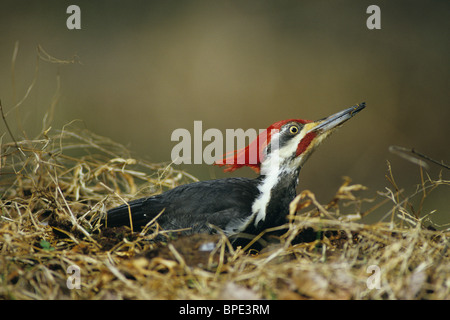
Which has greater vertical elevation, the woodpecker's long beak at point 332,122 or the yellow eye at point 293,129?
the woodpecker's long beak at point 332,122

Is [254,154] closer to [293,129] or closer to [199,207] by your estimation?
[293,129]

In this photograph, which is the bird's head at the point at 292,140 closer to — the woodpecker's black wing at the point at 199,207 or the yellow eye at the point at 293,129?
the yellow eye at the point at 293,129

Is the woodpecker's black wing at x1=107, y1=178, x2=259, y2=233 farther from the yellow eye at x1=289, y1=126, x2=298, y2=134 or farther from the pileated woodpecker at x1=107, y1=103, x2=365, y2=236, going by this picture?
the yellow eye at x1=289, y1=126, x2=298, y2=134

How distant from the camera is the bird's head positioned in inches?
89.7

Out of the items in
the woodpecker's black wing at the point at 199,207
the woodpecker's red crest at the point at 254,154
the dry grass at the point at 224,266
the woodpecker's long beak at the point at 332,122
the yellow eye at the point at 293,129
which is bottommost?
the dry grass at the point at 224,266

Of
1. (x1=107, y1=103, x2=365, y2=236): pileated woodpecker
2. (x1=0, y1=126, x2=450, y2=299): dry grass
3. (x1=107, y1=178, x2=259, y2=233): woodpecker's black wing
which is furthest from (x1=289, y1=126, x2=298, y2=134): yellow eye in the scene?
(x1=0, y1=126, x2=450, y2=299): dry grass

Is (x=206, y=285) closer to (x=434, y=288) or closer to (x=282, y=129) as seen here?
(x=434, y=288)

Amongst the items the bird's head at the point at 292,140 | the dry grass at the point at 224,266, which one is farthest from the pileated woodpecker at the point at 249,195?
the dry grass at the point at 224,266

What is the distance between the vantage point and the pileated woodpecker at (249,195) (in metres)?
2.14

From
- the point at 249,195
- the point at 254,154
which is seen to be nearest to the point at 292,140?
the point at 254,154

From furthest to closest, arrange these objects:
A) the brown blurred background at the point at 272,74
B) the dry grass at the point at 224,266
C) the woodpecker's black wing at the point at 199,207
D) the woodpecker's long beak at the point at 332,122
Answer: the brown blurred background at the point at 272,74
the woodpecker's long beak at the point at 332,122
the woodpecker's black wing at the point at 199,207
the dry grass at the point at 224,266
